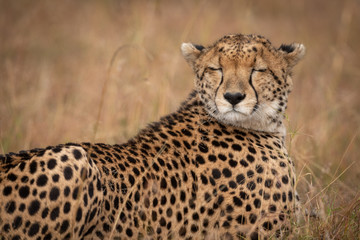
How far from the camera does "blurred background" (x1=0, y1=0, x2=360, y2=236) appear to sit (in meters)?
4.96

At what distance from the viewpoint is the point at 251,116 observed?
3.87 meters

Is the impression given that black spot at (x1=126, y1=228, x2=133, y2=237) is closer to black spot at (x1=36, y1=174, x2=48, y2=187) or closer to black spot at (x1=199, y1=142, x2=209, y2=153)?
black spot at (x1=36, y1=174, x2=48, y2=187)

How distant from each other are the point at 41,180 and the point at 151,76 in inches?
130

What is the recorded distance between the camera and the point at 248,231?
358cm

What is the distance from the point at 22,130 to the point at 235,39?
3247 mm

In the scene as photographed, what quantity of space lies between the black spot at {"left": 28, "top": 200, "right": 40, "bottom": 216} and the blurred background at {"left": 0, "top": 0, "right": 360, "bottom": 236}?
1407mm

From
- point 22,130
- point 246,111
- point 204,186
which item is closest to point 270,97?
point 246,111

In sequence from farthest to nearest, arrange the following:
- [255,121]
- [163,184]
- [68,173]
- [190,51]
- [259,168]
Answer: [190,51]
[255,121]
[259,168]
[163,184]
[68,173]

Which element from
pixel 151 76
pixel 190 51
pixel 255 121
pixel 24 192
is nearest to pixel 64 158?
pixel 24 192

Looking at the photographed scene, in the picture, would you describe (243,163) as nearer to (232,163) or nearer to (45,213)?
(232,163)

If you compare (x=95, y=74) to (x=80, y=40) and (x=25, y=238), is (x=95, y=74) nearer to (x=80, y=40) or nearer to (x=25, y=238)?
(x=80, y=40)

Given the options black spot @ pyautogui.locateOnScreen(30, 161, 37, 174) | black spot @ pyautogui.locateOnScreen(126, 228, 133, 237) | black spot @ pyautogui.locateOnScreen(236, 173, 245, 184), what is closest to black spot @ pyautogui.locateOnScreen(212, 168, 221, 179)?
black spot @ pyautogui.locateOnScreen(236, 173, 245, 184)

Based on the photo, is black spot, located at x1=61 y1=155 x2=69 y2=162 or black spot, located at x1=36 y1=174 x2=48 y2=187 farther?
black spot, located at x1=61 y1=155 x2=69 y2=162

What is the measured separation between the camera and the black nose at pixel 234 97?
3.76m
